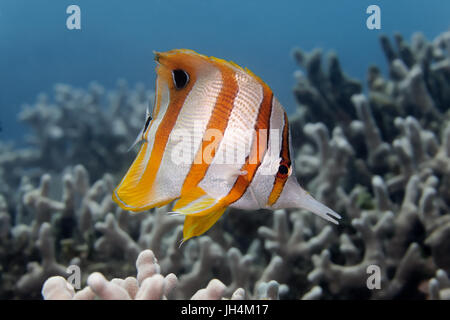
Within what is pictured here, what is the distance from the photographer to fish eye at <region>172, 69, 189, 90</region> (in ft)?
3.25

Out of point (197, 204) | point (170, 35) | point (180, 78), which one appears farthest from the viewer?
point (170, 35)

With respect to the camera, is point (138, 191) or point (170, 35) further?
point (170, 35)

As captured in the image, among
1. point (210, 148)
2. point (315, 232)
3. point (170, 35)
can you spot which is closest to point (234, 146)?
point (210, 148)


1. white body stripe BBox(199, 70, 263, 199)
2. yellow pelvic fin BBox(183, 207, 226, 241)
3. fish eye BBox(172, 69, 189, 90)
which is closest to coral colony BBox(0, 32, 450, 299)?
yellow pelvic fin BBox(183, 207, 226, 241)

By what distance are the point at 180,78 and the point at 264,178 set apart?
15.4 inches

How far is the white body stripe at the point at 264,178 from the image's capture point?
91 centimetres

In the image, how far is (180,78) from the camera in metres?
0.99

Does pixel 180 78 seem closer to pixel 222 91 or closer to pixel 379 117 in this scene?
pixel 222 91

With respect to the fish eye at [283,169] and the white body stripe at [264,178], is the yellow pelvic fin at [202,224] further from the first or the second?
the fish eye at [283,169]

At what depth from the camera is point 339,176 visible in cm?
295

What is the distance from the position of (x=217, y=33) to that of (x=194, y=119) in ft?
246

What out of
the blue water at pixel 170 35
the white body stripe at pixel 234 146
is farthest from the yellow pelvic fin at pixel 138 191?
the blue water at pixel 170 35

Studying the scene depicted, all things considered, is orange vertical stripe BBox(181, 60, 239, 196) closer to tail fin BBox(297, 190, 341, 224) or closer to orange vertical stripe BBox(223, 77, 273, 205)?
orange vertical stripe BBox(223, 77, 273, 205)

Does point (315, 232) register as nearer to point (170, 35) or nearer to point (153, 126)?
point (153, 126)
